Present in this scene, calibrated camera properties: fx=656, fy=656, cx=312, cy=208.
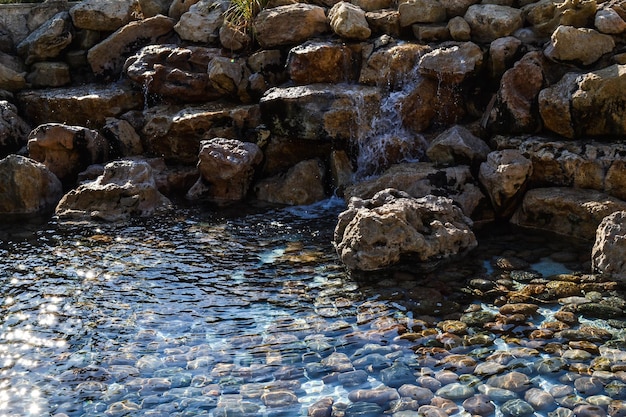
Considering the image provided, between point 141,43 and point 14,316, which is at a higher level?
point 141,43

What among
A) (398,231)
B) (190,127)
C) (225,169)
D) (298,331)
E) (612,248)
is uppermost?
(190,127)

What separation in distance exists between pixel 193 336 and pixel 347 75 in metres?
8.64

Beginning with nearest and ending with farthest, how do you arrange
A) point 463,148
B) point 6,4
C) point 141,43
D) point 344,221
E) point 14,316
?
point 14,316, point 344,221, point 463,148, point 141,43, point 6,4

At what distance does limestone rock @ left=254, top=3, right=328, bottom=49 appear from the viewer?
15.3m

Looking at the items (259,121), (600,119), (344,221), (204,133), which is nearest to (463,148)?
(600,119)

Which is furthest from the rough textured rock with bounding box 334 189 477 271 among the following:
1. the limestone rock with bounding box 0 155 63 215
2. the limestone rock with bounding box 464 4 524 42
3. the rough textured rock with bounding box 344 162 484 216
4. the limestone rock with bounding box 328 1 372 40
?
the limestone rock with bounding box 0 155 63 215

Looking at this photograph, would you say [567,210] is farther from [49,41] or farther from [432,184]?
[49,41]

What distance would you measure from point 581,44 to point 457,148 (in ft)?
9.49

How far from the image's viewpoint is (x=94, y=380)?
6.68 m

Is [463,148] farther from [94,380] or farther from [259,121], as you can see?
[94,380]

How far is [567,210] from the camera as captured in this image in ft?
35.2

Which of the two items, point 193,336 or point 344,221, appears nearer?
point 193,336

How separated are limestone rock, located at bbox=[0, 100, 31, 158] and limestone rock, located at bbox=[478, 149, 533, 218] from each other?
1094cm

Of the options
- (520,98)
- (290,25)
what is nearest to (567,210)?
(520,98)
